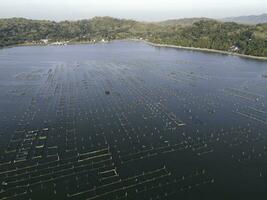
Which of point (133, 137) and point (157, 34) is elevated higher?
point (133, 137)

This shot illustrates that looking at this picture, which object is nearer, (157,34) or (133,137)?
(133,137)

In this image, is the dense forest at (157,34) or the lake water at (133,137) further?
the dense forest at (157,34)

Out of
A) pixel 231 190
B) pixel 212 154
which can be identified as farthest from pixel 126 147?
pixel 231 190

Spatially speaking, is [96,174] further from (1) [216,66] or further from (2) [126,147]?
(1) [216,66]

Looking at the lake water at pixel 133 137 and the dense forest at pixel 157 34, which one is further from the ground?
the lake water at pixel 133 137
